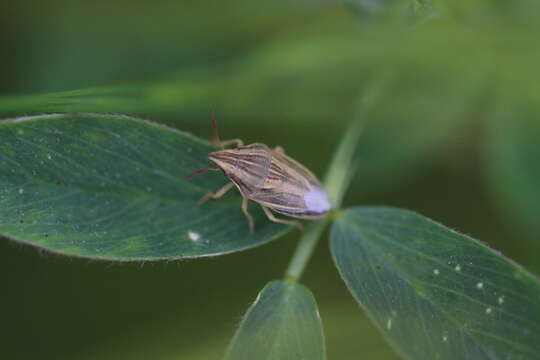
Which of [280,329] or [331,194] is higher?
[331,194]

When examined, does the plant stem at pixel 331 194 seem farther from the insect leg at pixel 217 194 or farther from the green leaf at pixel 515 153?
the green leaf at pixel 515 153

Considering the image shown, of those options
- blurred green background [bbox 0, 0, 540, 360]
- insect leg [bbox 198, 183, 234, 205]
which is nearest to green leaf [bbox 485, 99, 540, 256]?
blurred green background [bbox 0, 0, 540, 360]

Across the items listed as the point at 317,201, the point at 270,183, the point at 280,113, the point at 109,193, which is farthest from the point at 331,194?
the point at 280,113

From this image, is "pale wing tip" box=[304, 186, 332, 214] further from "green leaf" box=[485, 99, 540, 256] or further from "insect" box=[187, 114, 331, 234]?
"green leaf" box=[485, 99, 540, 256]

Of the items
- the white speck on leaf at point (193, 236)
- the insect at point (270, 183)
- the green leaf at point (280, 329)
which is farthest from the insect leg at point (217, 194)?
the green leaf at point (280, 329)

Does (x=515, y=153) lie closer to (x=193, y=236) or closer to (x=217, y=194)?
(x=217, y=194)
